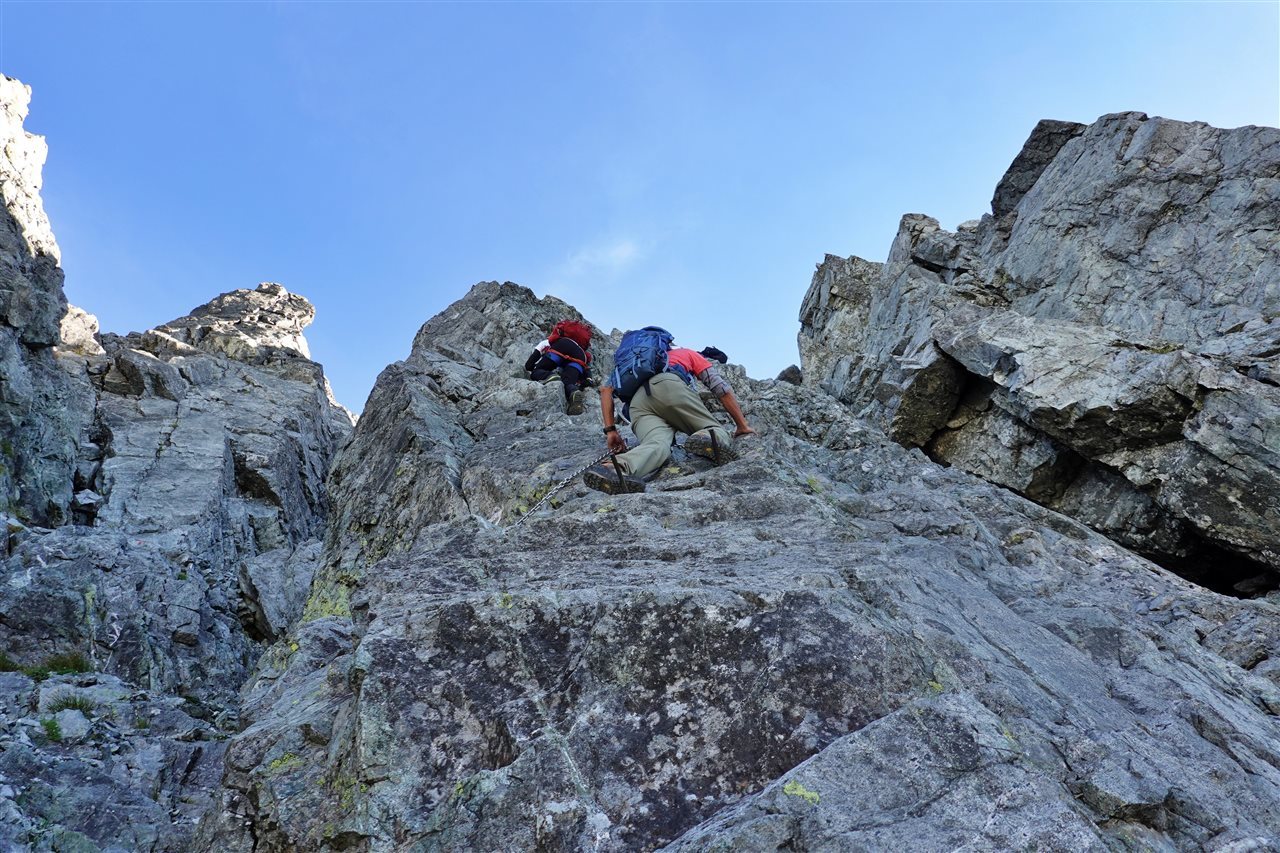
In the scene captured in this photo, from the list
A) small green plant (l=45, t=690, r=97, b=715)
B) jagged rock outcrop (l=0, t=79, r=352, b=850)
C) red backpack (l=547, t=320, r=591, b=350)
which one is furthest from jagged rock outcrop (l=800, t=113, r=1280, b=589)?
small green plant (l=45, t=690, r=97, b=715)

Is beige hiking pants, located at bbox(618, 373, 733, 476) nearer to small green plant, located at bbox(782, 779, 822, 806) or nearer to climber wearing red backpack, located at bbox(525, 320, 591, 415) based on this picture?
climber wearing red backpack, located at bbox(525, 320, 591, 415)

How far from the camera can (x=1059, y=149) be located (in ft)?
115

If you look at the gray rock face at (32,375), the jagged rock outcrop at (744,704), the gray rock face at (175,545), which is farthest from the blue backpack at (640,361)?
the gray rock face at (32,375)

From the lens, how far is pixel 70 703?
41.6 feet

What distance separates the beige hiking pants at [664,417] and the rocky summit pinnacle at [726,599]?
1.59 ft

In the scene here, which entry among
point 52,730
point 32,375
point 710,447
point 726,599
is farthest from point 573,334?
point 32,375

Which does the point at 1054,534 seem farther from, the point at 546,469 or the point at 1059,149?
the point at 1059,149

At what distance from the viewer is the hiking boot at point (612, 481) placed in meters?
13.4

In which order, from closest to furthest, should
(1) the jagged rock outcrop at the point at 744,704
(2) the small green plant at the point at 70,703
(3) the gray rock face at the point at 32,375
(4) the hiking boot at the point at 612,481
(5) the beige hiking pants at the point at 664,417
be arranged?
1. (1) the jagged rock outcrop at the point at 744,704
2. (2) the small green plant at the point at 70,703
3. (4) the hiking boot at the point at 612,481
4. (5) the beige hiking pants at the point at 664,417
5. (3) the gray rock face at the point at 32,375

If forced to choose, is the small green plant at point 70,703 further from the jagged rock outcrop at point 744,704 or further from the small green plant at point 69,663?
the jagged rock outcrop at point 744,704

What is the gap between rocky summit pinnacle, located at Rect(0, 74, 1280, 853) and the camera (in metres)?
6.15

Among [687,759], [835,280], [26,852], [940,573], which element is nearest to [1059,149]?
[835,280]

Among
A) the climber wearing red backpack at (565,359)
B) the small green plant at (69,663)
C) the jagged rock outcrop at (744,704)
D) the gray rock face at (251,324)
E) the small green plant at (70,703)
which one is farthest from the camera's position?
the gray rock face at (251,324)

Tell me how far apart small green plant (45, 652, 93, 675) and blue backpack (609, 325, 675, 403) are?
11.1m
